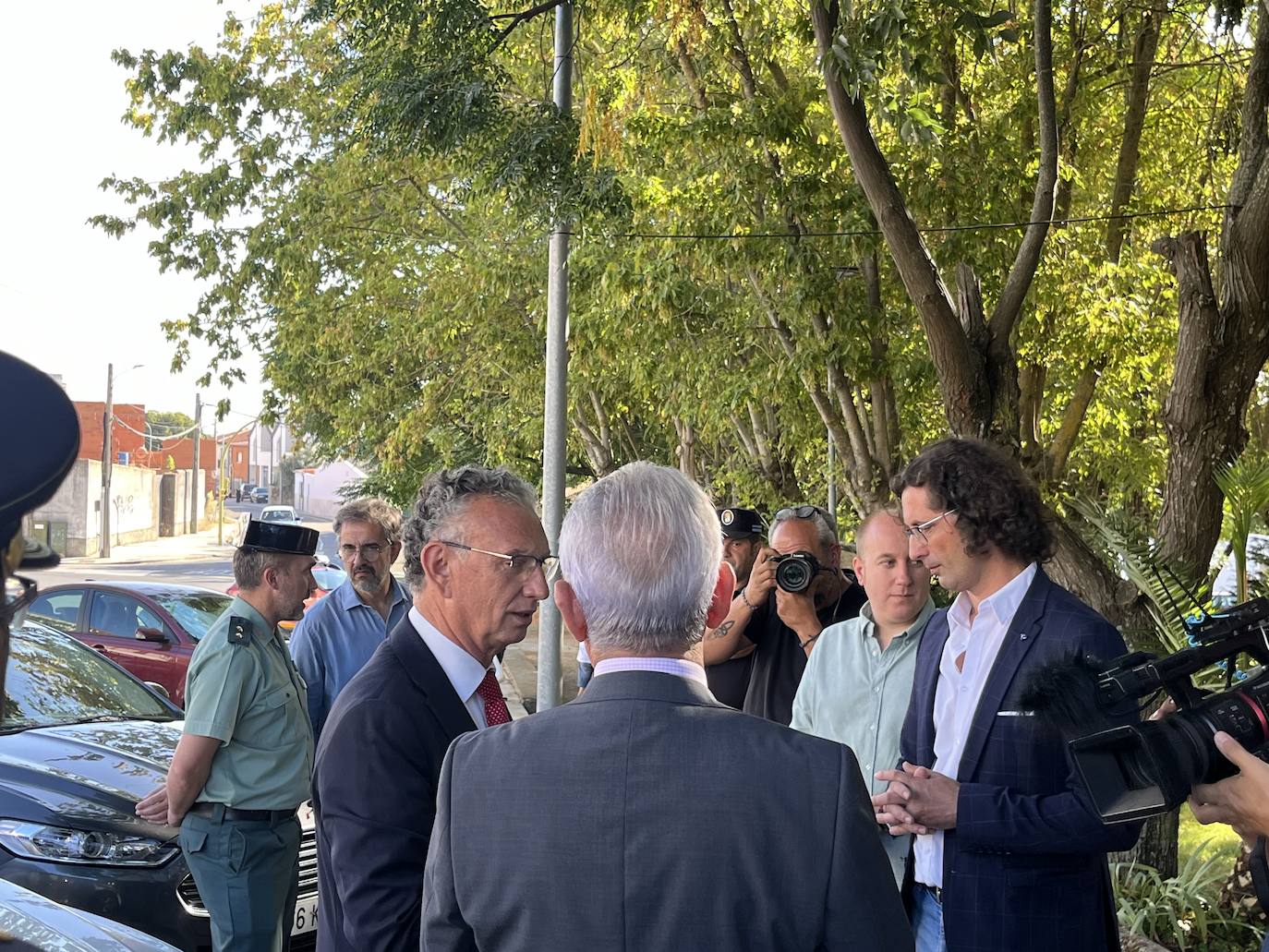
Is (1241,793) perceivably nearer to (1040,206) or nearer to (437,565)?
(437,565)

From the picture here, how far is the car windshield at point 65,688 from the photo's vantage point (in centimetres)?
587

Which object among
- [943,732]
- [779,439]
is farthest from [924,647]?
[779,439]

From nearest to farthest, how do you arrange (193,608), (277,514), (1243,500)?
(1243,500) → (193,608) → (277,514)

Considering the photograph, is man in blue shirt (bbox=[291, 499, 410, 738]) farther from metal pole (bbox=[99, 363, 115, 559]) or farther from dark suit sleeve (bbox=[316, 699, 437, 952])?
metal pole (bbox=[99, 363, 115, 559])

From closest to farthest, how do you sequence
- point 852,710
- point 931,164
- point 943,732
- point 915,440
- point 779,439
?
point 943,732, point 852,710, point 931,164, point 915,440, point 779,439

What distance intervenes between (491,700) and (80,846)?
2.65 m

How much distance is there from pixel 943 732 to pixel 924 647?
0.85 ft

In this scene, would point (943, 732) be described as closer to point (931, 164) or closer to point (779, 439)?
point (931, 164)

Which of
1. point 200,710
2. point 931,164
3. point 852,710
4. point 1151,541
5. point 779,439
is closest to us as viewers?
point 852,710

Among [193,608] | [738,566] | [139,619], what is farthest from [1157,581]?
[139,619]

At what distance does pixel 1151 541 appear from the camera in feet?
23.2

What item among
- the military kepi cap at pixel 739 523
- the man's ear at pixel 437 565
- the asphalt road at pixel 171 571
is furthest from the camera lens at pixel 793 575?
the asphalt road at pixel 171 571

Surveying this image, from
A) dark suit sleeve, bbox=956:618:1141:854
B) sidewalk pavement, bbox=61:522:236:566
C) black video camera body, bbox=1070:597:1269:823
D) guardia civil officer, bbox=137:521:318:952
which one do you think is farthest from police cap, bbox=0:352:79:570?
sidewalk pavement, bbox=61:522:236:566

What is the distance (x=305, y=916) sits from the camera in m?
4.96
